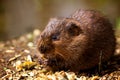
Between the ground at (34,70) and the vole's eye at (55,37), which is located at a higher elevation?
the vole's eye at (55,37)

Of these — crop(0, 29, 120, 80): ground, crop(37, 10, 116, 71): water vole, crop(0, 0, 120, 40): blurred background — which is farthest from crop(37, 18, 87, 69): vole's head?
crop(0, 0, 120, 40): blurred background


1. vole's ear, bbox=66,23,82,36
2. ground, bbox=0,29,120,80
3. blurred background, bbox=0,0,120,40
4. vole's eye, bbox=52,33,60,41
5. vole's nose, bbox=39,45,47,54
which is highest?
blurred background, bbox=0,0,120,40

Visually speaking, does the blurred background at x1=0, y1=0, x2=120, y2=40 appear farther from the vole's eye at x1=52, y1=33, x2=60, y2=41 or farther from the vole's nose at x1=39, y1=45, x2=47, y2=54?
the vole's nose at x1=39, y1=45, x2=47, y2=54

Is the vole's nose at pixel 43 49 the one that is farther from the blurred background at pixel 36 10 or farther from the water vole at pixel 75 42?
the blurred background at pixel 36 10

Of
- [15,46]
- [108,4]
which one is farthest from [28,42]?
[108,4]

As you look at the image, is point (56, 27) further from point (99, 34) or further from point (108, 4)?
point (108, 4)

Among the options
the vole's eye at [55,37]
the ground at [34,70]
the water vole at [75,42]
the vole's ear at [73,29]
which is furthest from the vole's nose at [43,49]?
the vole's ear at [73,29]

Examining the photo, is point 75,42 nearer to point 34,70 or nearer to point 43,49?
point 43,49
